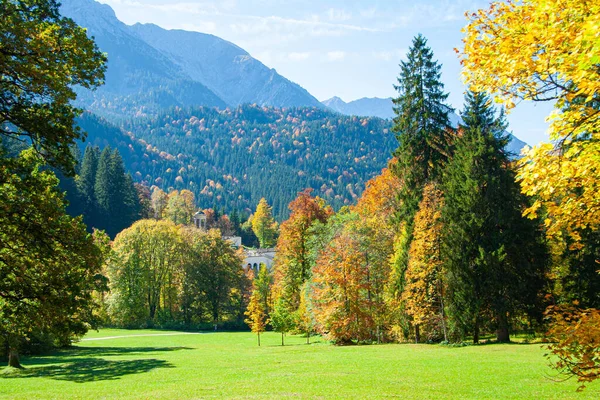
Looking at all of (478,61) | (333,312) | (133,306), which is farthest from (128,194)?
(478,61)

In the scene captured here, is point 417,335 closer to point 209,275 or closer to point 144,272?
point 209,275

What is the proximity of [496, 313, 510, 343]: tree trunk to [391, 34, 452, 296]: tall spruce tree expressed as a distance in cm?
861

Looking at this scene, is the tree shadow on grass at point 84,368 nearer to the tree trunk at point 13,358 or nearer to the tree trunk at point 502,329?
the tree trunk at point 13,358

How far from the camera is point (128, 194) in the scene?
310 ft

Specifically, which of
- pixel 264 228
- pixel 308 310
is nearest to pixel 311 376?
pixel 308 310

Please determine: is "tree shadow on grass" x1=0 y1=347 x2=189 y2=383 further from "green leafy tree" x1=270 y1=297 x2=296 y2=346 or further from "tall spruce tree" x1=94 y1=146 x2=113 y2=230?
"tall spruce tree" x1=94 y1=146 x2=113 y2=230

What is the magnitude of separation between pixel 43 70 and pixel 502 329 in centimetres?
2661

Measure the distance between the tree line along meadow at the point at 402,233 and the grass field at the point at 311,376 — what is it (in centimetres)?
195

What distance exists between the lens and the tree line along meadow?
7574 mm

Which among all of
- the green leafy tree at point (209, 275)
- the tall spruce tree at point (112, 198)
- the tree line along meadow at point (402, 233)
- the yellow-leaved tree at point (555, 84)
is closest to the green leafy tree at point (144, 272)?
the tree line along meadow at point (402, 233)

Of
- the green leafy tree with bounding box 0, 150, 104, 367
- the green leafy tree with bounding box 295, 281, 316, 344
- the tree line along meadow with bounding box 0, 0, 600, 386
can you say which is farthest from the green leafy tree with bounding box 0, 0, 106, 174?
the green leafy tree with bounding box 295, 281, 316, 344

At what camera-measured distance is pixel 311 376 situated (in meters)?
18.0

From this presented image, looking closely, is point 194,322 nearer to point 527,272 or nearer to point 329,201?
point 527,272

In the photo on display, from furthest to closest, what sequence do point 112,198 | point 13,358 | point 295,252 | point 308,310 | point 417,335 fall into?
point 112,198
point 295,252
point 308,310
point 417,335
point 13,358
